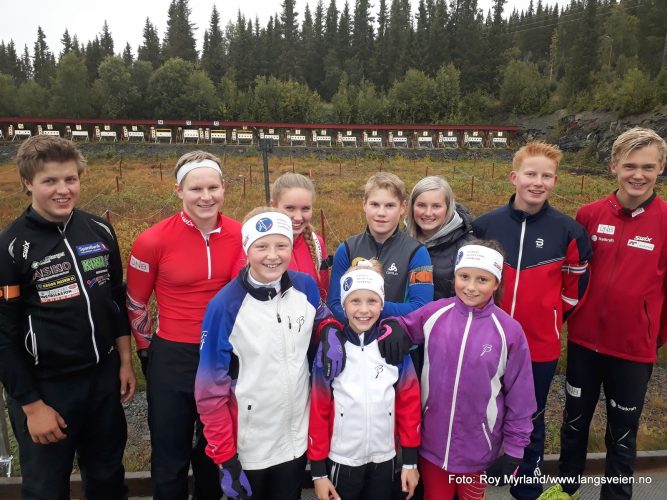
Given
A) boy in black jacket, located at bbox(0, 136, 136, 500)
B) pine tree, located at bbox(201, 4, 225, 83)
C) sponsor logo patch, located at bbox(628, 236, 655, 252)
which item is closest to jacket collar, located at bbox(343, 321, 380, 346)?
boy in black jacket, located at bbox(0, 136, 136, 500)

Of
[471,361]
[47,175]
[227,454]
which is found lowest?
[227,454]

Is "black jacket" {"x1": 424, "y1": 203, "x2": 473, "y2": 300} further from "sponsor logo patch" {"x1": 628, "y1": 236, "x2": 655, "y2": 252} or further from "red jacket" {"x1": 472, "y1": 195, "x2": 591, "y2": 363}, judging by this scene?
"sponsor logo patch" {"x1": 628, "y1": 236, "x2": 655, "y2": 252}

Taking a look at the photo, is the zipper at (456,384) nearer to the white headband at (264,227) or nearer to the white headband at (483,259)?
the white headband at (483,259)

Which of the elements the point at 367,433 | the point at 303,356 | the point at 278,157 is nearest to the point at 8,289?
the point at 303,356

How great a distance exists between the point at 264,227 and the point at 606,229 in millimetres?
2256

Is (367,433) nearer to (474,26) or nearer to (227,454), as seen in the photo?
(227,454)

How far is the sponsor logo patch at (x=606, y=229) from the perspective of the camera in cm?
296

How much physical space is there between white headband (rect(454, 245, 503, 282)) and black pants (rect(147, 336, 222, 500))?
5.49 ft

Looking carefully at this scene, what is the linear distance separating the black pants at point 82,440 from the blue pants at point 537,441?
8.67 ft

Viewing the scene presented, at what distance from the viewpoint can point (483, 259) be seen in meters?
2.51

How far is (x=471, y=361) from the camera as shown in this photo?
→ 2422mm

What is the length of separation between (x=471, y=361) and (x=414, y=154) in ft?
113

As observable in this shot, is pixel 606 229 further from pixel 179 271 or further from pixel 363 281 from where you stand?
pixel 179 271

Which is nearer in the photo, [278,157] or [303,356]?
[303,356]
